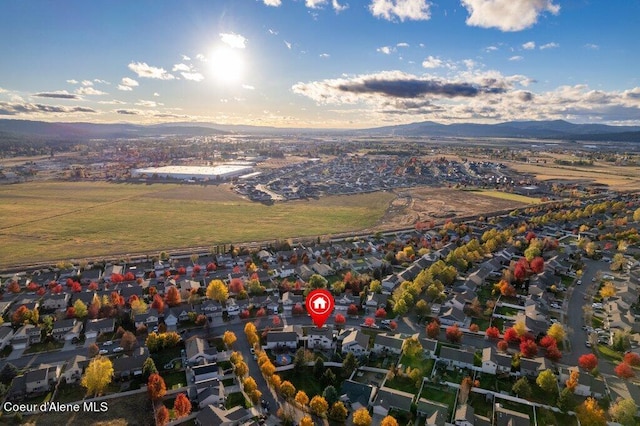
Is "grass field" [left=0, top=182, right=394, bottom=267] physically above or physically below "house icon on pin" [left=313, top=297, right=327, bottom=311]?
Result: below

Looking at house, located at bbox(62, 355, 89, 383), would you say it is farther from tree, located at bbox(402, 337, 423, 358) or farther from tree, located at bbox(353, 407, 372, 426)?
tree, located at bbox(402, 337, 423, 358)

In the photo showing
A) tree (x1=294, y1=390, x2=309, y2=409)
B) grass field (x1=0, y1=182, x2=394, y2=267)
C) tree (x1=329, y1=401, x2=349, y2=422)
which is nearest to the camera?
tree (x1=329, y1=401, x2=349, y2=422)

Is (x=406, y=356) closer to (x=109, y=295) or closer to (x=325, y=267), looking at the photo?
(x=325, y=267)

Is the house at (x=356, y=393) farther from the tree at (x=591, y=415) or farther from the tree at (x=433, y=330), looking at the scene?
the tree at (x=591, y=415)

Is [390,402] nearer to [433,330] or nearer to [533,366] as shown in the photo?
[433,330]

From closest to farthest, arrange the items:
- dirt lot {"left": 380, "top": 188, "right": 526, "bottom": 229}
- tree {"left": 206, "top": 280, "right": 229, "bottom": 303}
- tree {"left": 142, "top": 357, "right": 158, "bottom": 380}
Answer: tree {"left": 142, "top": 357, "right": 158, "bottom": 380} → tree {"left": 206, "top": 280, "right": 229, "bottom": 303} → dirt lot {"left": 380, "top": 188, "right": 526, "bottom": 229}

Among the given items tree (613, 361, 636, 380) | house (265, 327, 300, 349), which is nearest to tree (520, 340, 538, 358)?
tree (613, 361, 636, 380)

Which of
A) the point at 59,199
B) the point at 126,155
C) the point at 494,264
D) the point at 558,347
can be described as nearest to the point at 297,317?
the point at 558,347
